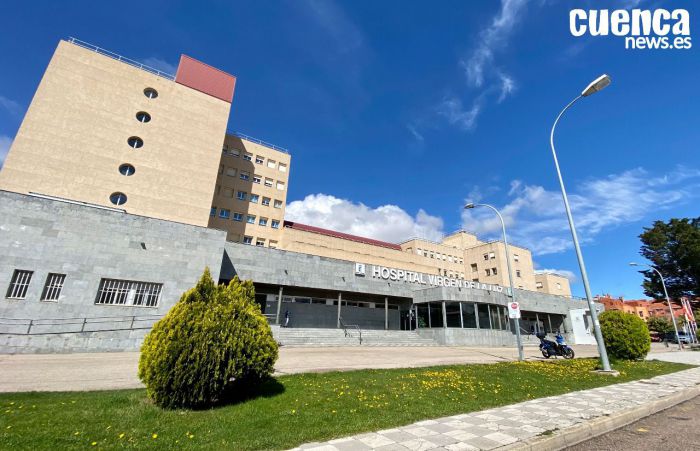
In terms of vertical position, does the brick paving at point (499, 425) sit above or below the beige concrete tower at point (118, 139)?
below

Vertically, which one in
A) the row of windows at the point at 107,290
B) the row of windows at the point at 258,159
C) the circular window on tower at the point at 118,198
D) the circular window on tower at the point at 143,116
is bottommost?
the row of windows at the point at 107,290

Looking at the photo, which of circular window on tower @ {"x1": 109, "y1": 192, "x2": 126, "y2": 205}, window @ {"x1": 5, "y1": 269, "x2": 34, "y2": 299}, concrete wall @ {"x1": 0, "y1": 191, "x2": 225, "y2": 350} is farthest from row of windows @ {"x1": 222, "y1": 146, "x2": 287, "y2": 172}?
window @ {"x1": 5, "y1": 269, "x2": 34, "y2": 299}

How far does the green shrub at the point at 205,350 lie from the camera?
5758 millimetres

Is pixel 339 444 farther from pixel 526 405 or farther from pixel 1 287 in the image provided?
pixel 1 287

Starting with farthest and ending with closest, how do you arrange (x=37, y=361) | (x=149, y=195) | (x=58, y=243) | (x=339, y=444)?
(x=149, y=195) < (x=58, y=243) < (x=37, y=361) < (x=339, y=444)

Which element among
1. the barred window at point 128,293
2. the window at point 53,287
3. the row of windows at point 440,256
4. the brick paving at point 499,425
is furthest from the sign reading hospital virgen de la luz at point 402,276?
the row of windows at point 440,256

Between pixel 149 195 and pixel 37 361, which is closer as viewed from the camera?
pixel 37 361

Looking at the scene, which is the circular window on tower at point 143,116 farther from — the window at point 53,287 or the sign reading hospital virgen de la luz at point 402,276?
the sign reading hospital virgen de la luz at point 402,276

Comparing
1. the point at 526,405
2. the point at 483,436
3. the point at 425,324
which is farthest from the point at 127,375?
the point at 425,324

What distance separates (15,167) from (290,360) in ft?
75.4

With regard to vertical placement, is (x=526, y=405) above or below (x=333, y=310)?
below

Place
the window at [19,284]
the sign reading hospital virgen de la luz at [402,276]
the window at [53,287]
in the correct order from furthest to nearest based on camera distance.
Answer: the sign reading hospital virgen de la luz at [402,276] → the window at [53,287] → the window at [19,284]

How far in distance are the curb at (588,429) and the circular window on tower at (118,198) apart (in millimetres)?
28132

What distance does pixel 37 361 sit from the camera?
1173cm
